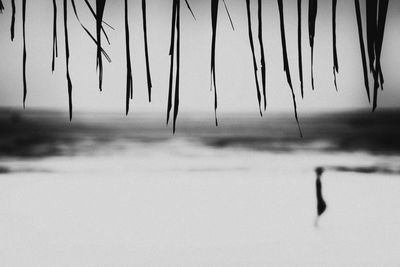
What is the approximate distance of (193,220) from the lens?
206 inches

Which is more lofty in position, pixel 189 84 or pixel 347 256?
pixel 189 84

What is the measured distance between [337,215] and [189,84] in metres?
11.4

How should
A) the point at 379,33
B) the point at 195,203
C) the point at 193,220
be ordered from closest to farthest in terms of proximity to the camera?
1. the point at 379,33
2. the point at 193,220
3. the point at 195,203

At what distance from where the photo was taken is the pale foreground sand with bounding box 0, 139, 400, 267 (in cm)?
352

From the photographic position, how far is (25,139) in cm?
1545

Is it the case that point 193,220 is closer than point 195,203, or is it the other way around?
point 193,220

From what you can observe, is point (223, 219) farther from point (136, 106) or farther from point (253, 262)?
A: point (136, 106)

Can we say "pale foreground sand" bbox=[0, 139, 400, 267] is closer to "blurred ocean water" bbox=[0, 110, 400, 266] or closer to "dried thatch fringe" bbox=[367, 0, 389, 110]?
"blurred ocean water" bbox=[0, 110, 400, 266]

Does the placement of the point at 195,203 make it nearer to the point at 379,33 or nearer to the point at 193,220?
the point at 193,220

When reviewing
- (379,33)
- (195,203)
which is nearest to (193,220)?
(195,203)

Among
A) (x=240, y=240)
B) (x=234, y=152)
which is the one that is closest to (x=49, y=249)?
(x=240, y=240)

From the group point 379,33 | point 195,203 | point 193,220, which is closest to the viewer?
point 379,33

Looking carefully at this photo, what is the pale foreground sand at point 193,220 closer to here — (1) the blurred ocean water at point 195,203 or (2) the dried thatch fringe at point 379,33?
(1) the blurred ocean water at point 195,203

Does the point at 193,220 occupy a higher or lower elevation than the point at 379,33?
lower
